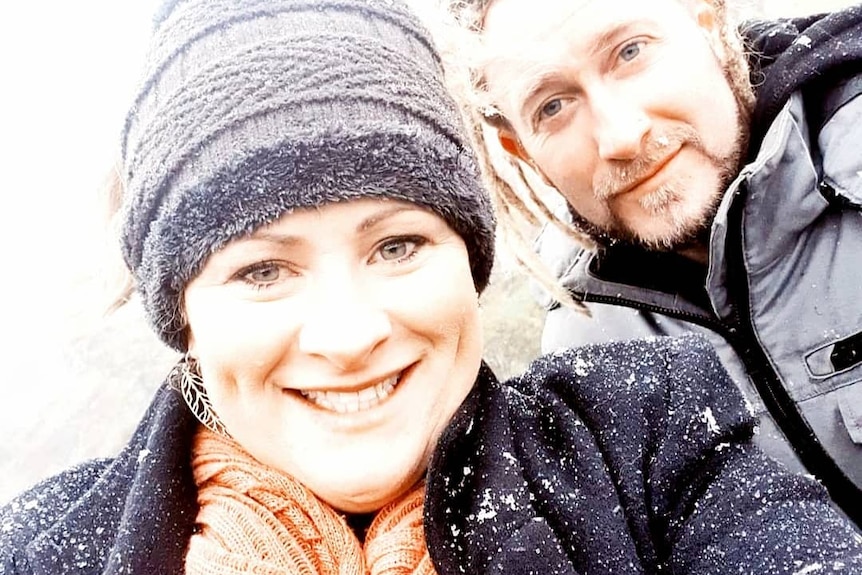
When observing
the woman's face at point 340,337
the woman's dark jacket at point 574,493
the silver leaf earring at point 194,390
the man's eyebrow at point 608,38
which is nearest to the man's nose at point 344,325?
the woman's face at point 340,337

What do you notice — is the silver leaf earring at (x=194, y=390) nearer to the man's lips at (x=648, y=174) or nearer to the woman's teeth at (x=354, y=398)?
the woman's teeth at (x=354, y=398)

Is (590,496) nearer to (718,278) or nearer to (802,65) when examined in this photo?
(718,278)

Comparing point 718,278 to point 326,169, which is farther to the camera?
point 718,278

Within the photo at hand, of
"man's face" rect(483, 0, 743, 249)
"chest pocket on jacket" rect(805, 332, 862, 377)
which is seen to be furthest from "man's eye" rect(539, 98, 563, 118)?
"chest pocket on jacket" rect(805, 332, 862, 377)

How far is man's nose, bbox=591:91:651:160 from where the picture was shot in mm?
1907

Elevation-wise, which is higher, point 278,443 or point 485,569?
point 278,443

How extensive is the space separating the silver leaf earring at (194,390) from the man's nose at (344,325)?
0.43 meters

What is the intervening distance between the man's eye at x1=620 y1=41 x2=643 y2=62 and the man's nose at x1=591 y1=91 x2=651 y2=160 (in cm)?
10

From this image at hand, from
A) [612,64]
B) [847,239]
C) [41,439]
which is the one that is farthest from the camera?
[41,439]

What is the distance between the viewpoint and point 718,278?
6.13ft


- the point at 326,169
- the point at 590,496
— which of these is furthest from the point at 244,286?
the point at 590,496

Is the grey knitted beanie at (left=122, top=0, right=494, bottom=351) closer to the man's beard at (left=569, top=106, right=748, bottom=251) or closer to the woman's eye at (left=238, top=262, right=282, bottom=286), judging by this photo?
the woman's eye at (left=238, top=262, right=282, bottom=286)

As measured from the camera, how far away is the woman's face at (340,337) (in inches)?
Answer: 45.9

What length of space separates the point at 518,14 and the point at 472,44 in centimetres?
15
